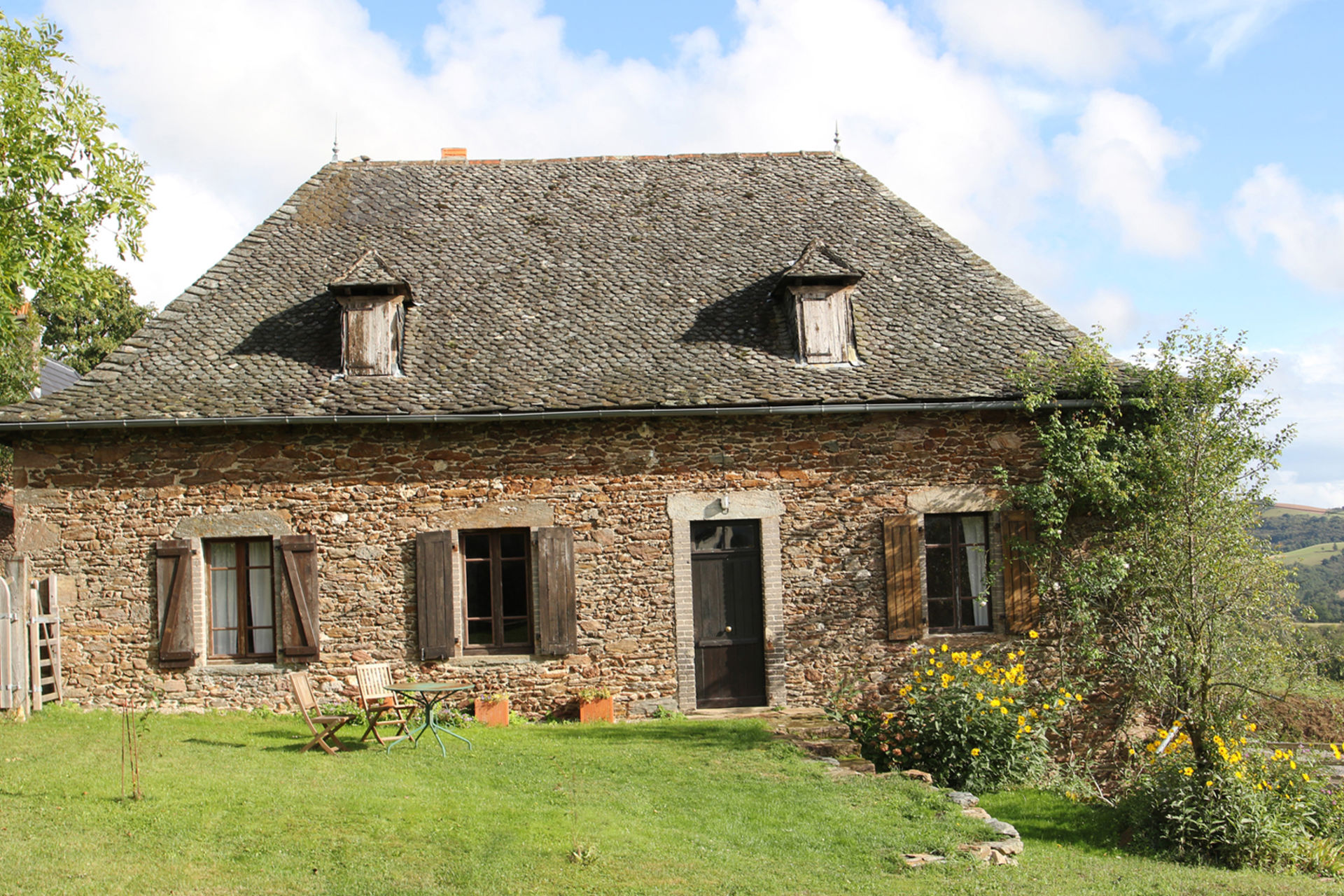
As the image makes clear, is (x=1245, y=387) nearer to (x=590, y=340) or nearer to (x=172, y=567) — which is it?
(x=590, y=340)

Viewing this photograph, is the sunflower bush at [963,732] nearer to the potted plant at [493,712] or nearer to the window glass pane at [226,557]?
the potted plant at [493,712]

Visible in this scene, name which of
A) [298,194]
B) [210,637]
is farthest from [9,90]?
[210,637]

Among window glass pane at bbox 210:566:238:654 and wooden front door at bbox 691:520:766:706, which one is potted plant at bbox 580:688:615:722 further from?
window glass pane at bbox 210:566:238:654

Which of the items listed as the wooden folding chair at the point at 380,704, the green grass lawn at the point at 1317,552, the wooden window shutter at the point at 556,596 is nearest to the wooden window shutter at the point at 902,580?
the wooden window shutter at the point at 556,596

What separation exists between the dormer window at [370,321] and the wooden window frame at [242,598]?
221cm

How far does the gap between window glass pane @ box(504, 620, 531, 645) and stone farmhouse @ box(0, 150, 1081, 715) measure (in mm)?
26

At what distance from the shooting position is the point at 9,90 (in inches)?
399

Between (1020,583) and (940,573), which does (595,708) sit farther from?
(1020,583)

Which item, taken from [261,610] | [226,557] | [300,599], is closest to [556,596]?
[300,599]

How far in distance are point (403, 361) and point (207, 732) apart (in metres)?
4.41

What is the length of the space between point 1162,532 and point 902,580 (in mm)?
2661

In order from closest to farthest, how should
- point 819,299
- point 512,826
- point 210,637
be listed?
point 512,826 < point 210,637 < point 819,299

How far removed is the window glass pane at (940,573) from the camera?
36.9 feet

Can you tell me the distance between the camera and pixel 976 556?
36.9 feet
